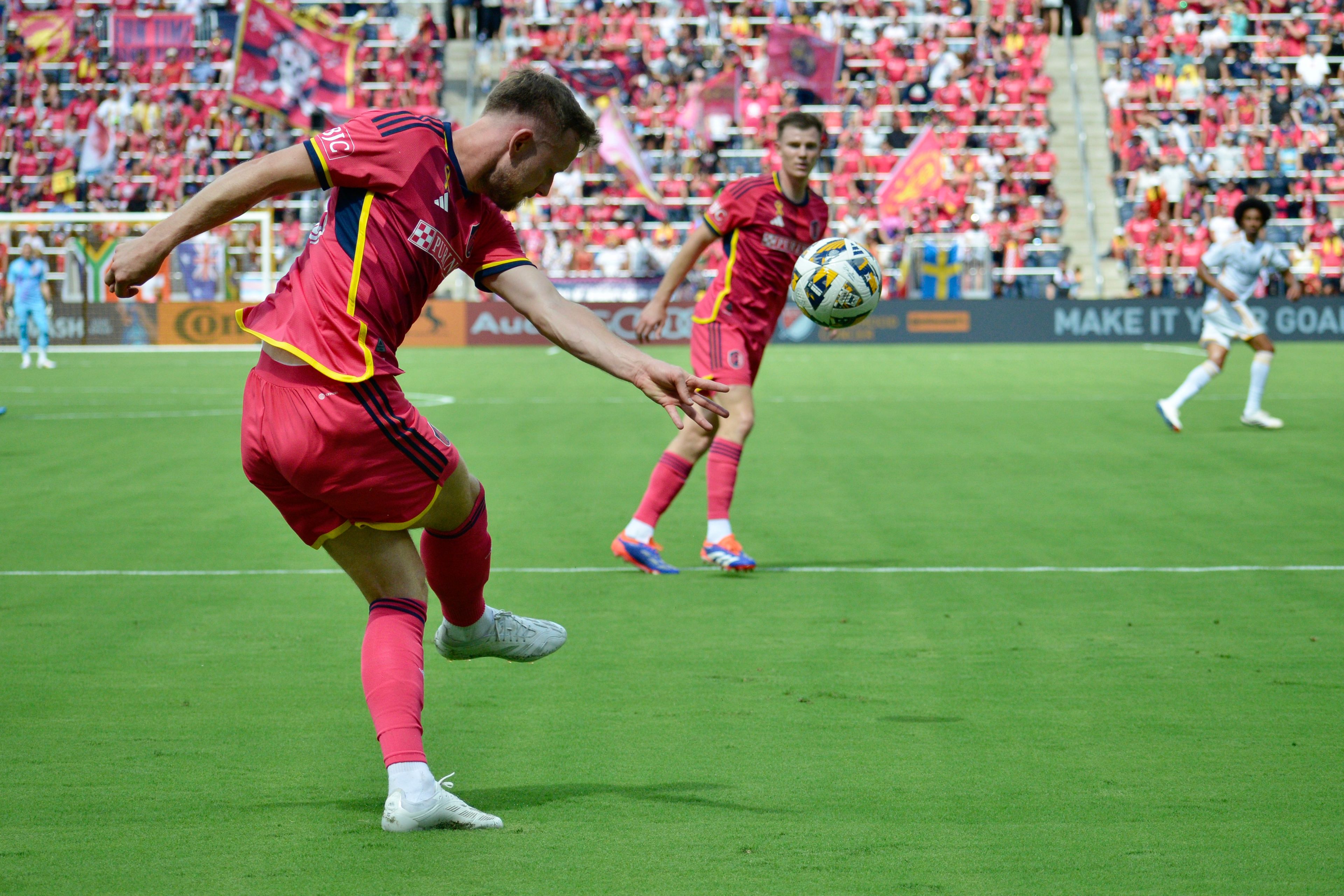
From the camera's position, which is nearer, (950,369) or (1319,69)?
(950,369)

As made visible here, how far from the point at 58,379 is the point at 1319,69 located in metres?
30.8

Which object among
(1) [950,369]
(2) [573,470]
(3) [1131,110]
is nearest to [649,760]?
(2) [573,470]

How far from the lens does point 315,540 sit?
416 cm

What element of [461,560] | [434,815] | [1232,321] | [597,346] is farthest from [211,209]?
[1232,321]

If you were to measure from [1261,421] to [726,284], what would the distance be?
9050 millimetres

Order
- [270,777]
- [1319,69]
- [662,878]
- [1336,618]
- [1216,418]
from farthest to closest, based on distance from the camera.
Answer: [1319,69] → [1216,418] → [1336,618] → [270,777] → [662,878]

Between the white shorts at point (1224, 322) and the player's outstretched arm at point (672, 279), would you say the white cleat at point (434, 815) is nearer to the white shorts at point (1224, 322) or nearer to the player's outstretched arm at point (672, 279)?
the player's outstretched arm at point (672, 279)

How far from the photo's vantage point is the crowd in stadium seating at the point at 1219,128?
3509 cm

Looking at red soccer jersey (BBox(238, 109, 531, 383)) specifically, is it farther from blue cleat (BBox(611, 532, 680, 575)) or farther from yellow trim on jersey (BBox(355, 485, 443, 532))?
blue cleat (BBox(611, 532, 680, 575))

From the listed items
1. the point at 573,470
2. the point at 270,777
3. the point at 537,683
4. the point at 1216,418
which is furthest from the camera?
the point at 1216,418

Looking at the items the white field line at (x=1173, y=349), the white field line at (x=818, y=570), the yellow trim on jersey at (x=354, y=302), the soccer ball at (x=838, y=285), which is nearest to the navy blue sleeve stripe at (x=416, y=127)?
the yellow trim on jersey at (x=354, y=302)

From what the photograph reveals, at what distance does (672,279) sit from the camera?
8.52 m

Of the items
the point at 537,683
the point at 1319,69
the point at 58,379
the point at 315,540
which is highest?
the point at 1319,69

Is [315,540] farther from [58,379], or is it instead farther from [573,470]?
[58,379]
